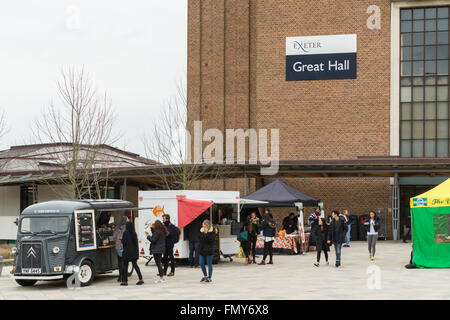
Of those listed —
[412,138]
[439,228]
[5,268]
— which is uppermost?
[412,138]

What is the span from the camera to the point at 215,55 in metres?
45.2

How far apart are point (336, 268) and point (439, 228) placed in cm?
338

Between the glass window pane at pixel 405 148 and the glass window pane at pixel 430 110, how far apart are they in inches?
73.5

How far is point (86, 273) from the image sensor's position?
16.7 m

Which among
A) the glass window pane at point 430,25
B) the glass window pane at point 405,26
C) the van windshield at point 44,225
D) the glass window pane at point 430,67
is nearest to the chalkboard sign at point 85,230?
the van windshield at point 44,225

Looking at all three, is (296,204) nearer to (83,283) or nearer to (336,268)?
(336,268)

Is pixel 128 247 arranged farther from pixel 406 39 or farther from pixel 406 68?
pixel 406 39

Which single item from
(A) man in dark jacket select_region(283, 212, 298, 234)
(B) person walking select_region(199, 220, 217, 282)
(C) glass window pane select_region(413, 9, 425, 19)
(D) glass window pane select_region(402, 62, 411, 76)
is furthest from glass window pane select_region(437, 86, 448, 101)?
(B) person walking select_region(199, 220, 217, 282)

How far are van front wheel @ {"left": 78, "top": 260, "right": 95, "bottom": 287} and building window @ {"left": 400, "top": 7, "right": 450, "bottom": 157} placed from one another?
89.4ft

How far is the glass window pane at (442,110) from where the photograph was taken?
131 feet

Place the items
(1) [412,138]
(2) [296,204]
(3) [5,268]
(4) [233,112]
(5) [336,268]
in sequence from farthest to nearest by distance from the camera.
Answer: (4) [233,112], (1) [412,138], (2) [296,204], (3) [5,268], (5) [336,268]

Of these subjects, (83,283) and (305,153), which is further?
(305,153)
